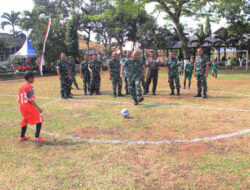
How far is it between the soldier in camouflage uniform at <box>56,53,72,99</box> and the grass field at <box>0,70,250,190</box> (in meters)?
3.28

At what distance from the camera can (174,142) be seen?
4.90m

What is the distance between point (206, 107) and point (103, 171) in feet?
17.8

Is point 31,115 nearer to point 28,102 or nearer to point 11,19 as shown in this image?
point 28,102

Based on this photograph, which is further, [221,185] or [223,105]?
[223,105]

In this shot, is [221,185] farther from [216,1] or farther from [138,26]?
[138,26]

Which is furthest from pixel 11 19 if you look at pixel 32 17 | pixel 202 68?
pixel 202 68

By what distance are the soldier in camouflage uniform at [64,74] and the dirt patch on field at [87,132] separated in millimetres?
5081

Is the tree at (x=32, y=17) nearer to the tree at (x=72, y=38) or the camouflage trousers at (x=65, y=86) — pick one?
the tree at (x=72, y=38)

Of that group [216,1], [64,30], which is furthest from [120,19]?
[216,1]

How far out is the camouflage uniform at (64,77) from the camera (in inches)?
414

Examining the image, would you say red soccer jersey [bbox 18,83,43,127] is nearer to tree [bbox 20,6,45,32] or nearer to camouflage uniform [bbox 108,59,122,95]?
camouflage uniform [bbox 108,59,122,95]

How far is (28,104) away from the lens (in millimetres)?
5008

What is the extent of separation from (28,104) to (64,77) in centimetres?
580

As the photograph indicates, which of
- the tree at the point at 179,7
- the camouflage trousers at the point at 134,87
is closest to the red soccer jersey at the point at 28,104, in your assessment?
the camouflage trousers at the point at 134,87
